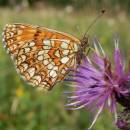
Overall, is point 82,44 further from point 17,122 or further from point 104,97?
point 17,122

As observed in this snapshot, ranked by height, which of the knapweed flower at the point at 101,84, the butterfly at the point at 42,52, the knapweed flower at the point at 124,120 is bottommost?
the knapweed flower at the point at 124,120

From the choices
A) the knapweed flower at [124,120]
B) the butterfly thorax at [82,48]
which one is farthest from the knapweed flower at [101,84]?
the butterfly thorax at [82,48]

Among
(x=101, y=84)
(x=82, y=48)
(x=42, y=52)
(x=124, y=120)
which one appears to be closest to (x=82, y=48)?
(x=82, y=48)

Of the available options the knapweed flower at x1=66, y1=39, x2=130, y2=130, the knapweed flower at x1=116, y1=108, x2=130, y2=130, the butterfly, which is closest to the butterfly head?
the butterfly

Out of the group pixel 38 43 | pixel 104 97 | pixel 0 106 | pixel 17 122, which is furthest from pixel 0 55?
pixel 104 97

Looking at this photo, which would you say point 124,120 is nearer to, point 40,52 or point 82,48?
point 82,48

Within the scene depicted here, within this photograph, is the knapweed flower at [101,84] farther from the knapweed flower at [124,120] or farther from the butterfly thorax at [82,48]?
the butterfly thorax at [82,48]
